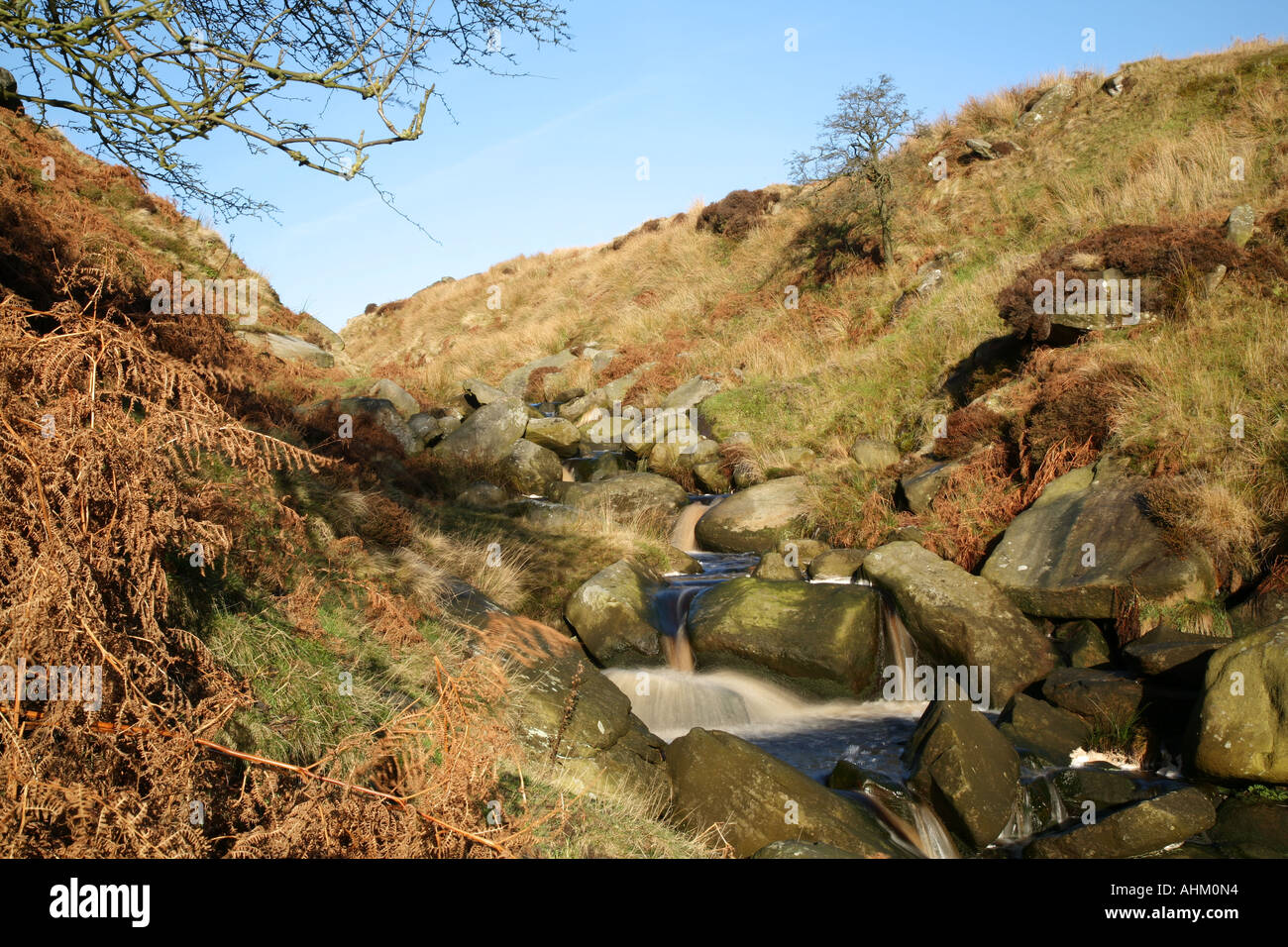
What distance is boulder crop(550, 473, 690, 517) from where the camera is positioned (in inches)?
543

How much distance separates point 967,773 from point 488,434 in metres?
12.1

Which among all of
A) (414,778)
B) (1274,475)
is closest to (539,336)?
(1274,475)

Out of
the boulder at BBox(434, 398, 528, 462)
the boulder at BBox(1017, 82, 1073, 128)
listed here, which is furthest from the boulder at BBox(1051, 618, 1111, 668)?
the boulder at BBox(1017, 82, 1073, 128)

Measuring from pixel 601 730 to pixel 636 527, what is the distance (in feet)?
22.9

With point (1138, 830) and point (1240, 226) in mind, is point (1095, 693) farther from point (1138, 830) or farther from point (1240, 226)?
point (1240, 226)

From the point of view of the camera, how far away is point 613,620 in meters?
9.17

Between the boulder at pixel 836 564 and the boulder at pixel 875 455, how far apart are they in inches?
108

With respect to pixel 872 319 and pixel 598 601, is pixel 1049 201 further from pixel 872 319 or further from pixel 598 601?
pixel 598 601

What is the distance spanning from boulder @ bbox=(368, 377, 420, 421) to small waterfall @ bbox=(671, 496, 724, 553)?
6032 mm

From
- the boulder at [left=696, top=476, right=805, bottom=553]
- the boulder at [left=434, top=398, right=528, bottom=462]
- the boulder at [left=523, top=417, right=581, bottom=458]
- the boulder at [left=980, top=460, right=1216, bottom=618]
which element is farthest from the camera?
the boulder at [left=523, top=417, right=581, bottom=458]

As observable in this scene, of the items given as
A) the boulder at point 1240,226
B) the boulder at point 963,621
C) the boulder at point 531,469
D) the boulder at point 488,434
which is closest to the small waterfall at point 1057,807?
the boulder at point 963,621

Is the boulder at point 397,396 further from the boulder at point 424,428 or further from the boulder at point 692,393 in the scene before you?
the boulder at point 692,393

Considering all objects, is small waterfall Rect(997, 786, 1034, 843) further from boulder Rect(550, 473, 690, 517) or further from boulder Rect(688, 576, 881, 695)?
boulder Rect(550, 473, 690, 517)
